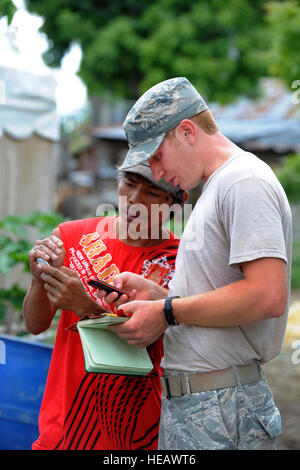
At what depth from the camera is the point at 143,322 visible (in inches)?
64.7

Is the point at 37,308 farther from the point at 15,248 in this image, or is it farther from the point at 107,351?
the point at 15,248

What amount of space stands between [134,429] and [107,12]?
15977 millimetres

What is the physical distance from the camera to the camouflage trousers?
161 cm

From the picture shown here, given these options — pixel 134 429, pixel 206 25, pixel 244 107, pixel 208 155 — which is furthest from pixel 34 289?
pixel 244 107

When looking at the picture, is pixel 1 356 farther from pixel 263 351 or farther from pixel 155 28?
pixel 155 28

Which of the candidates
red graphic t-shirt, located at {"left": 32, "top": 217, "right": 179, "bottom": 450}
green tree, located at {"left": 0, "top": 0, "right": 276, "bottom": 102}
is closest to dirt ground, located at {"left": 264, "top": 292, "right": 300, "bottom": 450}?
red graphic t-shirt, located at {"left": 32, "top": 217, "right": 179, "bottom": 450}

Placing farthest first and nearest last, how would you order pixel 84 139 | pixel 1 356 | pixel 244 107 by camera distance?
1. pixel 84 139
2. pixel 244 107
3. pixel 1 356

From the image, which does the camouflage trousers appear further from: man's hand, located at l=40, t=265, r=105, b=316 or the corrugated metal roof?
the corrugated metal roof

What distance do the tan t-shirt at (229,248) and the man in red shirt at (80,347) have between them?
1.21 feet

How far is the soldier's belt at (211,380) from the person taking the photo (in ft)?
5.33

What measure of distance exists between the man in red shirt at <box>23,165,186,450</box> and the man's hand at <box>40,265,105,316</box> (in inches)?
4.0

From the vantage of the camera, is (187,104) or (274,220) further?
(187,104)

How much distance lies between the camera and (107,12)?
53.7 feet

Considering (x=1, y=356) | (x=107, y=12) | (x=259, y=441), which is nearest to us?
(x=259, y=441)
